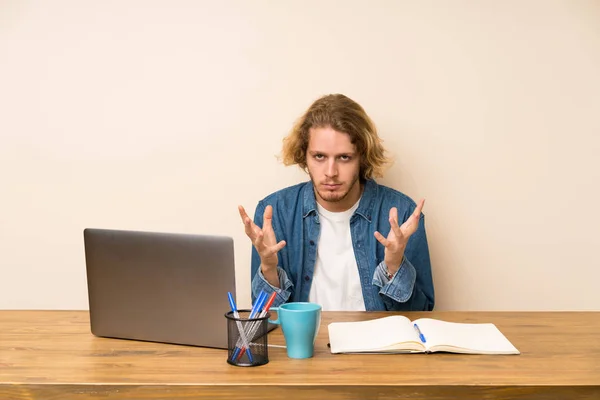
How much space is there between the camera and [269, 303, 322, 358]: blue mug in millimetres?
1355

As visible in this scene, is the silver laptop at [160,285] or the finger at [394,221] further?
the finger at [394,221]

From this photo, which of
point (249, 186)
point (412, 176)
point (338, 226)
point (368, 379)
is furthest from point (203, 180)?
point (368, 379)

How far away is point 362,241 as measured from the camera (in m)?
2.28

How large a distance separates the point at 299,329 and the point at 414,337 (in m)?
0.27

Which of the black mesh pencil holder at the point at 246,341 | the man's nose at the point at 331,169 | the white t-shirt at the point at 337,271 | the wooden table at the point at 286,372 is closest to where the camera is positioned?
the wooden table at the point at 286,372

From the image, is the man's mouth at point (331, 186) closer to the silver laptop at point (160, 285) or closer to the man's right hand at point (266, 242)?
the man's right hand at point (266, 242)

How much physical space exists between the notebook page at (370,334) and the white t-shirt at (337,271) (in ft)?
1.97

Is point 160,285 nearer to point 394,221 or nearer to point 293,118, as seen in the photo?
point 394,221

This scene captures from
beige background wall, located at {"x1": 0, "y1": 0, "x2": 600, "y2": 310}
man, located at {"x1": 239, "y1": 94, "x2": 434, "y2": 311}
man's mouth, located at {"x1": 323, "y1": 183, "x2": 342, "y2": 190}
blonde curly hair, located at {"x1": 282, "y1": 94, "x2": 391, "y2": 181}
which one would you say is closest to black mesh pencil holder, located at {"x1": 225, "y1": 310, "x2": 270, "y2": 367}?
man, located at {"x1": 239, "y1": 94, "x2": 434, "y2": 311}

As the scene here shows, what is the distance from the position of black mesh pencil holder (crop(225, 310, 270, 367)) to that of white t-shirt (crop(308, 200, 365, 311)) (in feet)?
3.05

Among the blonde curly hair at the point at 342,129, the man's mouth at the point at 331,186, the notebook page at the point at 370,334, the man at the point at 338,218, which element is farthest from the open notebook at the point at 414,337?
the blonde curly hair at the point at 342,129

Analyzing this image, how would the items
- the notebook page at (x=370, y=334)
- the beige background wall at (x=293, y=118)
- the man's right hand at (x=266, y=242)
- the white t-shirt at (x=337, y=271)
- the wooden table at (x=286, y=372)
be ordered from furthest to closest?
the beige background wall at (x=293, y=118) < the white t-shirt at (x=337, y=271) < the man's right hand at (x=266, y=242) < the notebook page at (x=370, y=334) < the wooden table at (x=286, y=372)

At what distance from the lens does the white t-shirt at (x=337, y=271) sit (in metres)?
2.27

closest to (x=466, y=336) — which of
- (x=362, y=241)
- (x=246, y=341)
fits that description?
(x=246, y=341)
